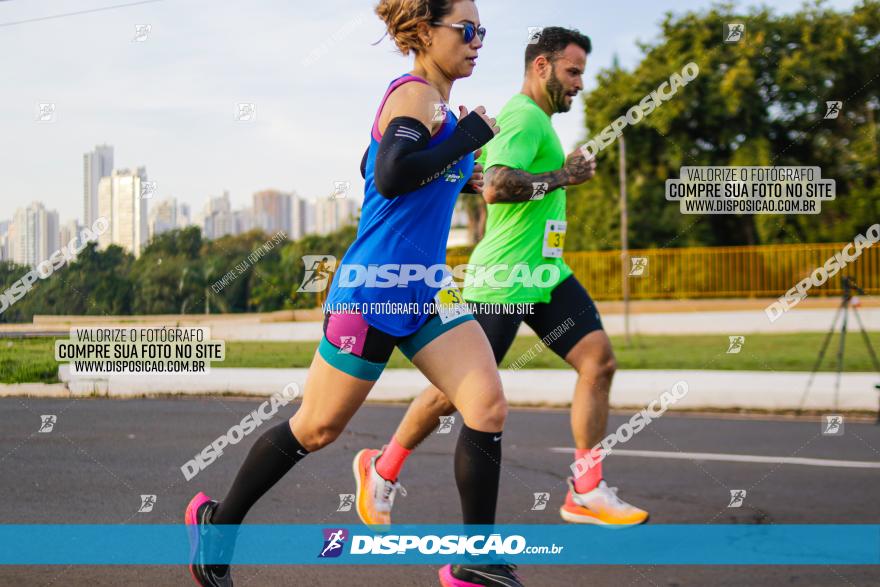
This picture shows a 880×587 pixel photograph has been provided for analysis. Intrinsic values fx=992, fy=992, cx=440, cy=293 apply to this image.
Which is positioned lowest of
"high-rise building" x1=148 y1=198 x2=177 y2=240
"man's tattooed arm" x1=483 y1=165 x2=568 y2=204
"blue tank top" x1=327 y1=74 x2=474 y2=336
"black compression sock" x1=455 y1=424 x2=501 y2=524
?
"black compression sock" x1=455 y1=424 x2=501 y2=524

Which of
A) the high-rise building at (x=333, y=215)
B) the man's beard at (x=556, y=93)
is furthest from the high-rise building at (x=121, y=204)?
the high-rise building at (x=333, y=215)

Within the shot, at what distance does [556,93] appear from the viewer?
4875 millimetres

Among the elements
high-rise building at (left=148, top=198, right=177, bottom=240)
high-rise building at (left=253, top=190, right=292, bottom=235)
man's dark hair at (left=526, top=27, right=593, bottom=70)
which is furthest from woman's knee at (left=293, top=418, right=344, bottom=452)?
high-rise building at (left=253, top=190, right=292, bottom=235)

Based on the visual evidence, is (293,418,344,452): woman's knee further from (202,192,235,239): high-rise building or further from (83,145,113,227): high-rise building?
(202,192,235,239): high-rise building

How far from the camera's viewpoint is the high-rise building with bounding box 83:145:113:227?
762 cm

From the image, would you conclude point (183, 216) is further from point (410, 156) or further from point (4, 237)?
point (410, 156)

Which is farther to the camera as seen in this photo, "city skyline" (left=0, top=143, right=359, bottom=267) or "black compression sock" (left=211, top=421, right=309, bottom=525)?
"city skyline" (left=0, top=143, right=359, bottom=267)

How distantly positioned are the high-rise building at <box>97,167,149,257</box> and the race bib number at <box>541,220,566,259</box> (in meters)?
4.11

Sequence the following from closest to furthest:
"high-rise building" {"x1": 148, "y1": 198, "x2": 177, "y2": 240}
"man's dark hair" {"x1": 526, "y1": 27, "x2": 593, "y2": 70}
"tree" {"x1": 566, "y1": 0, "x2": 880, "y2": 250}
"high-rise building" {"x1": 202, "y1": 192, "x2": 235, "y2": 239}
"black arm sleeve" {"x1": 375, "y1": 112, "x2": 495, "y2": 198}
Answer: "black arm sleeve" {"x1": 375, "y1": 112, "x2": 495, "y2": 198}
"man's dark hair" {"x1": 526, "y1": 27, "x2": 593, "y2": 70}
"high-rise building" {"x1": 148, "y1": 198, "x2": 177, "y2": 240}
"high-rise building" {"x1": 202, "y1": 192, "x2": 235, "y2": 239}
"tree" {"x1": 566, "y1": 0, "x2": 880, "y2": 250}

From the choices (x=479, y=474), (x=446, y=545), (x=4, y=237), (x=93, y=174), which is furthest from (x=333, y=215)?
(x=479, y=474)

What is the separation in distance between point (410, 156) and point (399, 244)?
1.02 feet

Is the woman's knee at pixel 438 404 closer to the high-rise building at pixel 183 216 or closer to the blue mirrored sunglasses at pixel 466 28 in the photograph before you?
the blue mirrored sunglasses at pixel 466 28

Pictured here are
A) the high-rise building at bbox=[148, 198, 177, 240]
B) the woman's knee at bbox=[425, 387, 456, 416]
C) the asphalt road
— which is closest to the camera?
the asphalt road

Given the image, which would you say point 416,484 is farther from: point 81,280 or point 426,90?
point 81,280
